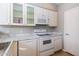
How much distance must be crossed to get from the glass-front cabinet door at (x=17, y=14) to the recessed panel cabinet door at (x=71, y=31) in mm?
670

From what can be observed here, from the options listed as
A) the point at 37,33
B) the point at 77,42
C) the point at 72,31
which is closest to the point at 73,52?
the point at 77,42

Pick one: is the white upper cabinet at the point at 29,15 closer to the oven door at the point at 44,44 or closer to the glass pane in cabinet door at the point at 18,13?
the glass pane in cabinet door at the point at 18,13

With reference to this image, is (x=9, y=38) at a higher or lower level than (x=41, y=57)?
higher

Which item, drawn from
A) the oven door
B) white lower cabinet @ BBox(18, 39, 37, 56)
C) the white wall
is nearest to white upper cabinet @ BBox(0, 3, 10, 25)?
white lower cabinet @ BBox(18, 39, 37, 56)

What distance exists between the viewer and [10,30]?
5.04ft

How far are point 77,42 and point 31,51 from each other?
0.69 m

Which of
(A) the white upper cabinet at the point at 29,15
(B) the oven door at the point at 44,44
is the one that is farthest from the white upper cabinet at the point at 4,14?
(B) the oven door at the point at 44,44

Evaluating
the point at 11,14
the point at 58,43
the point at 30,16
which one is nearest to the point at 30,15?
the point at 30,16

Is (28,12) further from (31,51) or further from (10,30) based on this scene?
(31,51)

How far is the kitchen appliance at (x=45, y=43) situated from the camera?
1.60 metres

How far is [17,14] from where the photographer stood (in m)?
1.59

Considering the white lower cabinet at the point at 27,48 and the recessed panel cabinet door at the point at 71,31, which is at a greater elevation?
the recessed panel cabinet door at the point at 71,31

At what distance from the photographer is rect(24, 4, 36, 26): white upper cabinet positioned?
158 centimetres

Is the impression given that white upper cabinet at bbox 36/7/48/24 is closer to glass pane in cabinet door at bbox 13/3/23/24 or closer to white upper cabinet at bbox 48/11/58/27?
white upper cabinet at bbox 48/11/58/27
